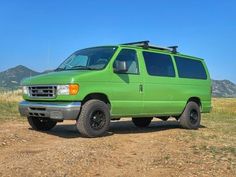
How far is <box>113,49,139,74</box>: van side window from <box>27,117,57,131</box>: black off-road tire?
250 cm

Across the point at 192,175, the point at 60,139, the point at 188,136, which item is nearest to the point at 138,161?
the point at 192,175

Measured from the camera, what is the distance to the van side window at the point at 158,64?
12.0 meters

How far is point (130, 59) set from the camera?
37.8 ft

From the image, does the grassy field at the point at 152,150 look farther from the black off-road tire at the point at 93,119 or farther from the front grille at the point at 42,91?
the front grille at the point at 42,91

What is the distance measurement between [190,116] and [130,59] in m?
3.17

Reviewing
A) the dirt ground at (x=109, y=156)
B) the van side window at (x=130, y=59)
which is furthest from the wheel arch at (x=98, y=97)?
the van side window at (x=130, y=59)

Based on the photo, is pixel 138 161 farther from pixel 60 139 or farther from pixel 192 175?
pixel 60 139

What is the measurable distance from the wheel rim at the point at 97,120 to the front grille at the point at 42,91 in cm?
104

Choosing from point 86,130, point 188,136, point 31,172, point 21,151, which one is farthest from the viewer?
point 188,136

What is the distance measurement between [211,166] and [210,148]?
1.85 meters

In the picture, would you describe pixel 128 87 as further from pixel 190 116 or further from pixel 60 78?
pixel 190 116

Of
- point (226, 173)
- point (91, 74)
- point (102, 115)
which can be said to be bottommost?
point (226, 173)

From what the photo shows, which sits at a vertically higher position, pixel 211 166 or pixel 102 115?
pixel 102 115

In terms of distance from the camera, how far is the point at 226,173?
23.2 ft
